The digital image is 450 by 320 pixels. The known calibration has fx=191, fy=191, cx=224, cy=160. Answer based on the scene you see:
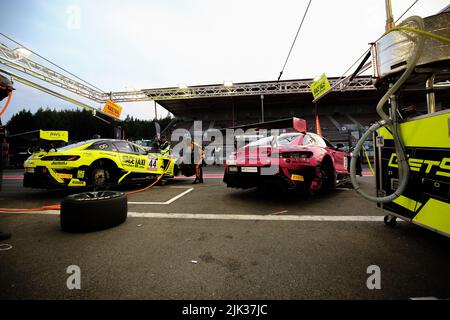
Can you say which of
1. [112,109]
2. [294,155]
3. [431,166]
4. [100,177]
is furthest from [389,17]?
[112,109]

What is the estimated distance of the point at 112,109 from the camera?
1380 centimetres

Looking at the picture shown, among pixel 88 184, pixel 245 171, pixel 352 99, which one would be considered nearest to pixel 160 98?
pixel 88 184

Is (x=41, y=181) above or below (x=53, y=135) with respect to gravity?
below

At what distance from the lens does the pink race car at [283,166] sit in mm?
3201

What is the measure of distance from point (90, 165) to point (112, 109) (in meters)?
11.4

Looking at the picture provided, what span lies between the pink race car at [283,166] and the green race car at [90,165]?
2940 mm

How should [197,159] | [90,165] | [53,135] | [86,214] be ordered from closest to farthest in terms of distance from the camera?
[86,214]
[53,135]
[90,165]
[197,159]

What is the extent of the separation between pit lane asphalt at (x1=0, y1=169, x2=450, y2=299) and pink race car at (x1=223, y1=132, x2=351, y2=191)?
794 mm

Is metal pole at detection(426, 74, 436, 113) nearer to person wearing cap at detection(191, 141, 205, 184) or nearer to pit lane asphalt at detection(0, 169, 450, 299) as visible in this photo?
pit lane asphalt at detection(0, 169, 450, 299)

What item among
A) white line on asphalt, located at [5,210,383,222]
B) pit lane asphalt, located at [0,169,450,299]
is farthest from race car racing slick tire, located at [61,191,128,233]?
white line on asphalt, located at [5,210,383,222]

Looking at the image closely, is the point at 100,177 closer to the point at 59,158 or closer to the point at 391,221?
the point at 59,158

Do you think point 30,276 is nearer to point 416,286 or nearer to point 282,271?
point 282,271
